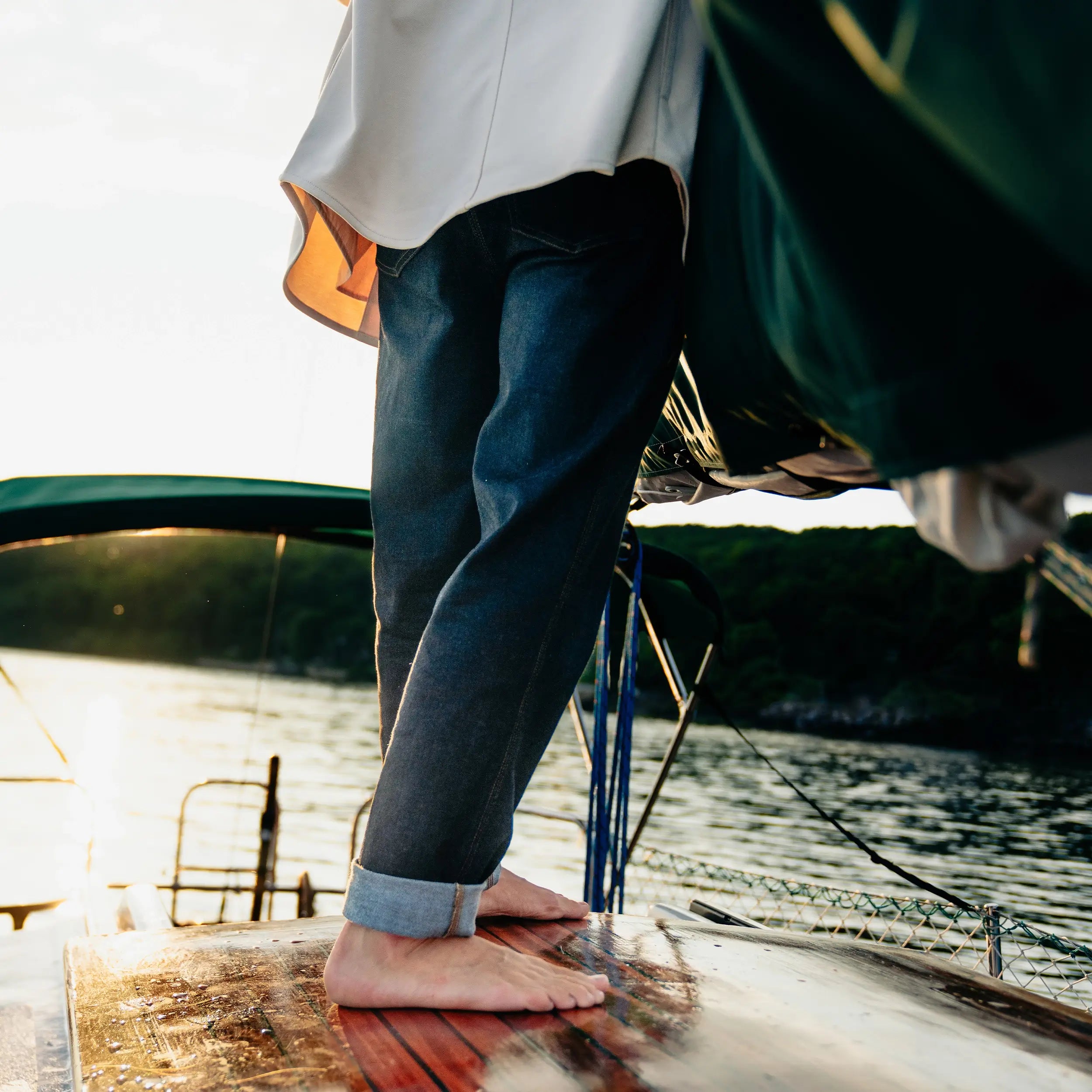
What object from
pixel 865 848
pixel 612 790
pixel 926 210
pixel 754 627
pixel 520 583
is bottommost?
pixel 865 848

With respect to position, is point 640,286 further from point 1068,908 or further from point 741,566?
point 741,566

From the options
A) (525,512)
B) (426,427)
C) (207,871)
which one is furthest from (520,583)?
(207,871)

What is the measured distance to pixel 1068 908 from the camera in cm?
1734

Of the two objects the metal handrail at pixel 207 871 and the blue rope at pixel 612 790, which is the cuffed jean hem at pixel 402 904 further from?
the metal handrail at pixel 207 871

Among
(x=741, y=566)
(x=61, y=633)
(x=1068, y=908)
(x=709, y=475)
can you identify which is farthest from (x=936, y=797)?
(x=61, y=633)

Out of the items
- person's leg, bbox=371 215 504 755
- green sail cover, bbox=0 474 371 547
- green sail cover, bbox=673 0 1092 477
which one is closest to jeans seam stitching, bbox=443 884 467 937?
person's leg, bbox=371 215 504 755

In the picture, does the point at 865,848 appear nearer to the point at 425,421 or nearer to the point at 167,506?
the point at 425,421

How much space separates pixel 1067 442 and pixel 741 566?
3556 centimetres

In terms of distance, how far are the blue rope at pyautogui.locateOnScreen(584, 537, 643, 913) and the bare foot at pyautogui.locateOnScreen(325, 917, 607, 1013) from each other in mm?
985

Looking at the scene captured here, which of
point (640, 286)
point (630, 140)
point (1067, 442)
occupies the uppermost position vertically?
point (630, 140)

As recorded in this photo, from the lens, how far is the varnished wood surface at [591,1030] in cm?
83

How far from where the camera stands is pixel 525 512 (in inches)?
37.4

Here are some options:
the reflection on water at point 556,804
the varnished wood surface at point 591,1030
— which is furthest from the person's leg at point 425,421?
the reflection on water at point 556,804

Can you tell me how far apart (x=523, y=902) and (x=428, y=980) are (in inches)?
16.1
